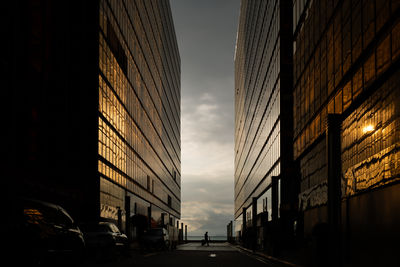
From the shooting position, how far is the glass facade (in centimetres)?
4178

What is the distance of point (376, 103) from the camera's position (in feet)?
62.3

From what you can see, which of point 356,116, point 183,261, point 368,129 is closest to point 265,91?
point 356,116

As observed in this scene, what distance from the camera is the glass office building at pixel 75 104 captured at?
3111 centimetres

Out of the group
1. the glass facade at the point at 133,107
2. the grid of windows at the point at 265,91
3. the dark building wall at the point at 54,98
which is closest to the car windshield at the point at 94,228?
the dark building wall at the point at 54,98

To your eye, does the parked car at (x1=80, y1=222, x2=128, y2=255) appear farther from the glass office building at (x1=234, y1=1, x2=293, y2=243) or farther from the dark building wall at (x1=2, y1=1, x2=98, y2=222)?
the glass office building at (x1=234, y1=1, x2=293, y2=243)

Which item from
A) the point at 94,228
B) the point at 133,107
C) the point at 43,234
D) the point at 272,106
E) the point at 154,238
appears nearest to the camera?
the point at 43,234

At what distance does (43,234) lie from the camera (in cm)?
933

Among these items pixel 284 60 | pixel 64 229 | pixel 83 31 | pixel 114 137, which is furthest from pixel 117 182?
pixel 64 229

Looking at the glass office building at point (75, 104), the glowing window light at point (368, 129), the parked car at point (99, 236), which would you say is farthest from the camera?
the glass office building at point (75, 104)

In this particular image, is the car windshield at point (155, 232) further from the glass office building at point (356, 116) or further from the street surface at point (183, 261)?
the glass office building at point (356, 116)

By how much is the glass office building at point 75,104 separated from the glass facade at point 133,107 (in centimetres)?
15

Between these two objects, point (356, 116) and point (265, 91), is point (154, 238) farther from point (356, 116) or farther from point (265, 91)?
point (265, 91)

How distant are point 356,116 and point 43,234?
1605cm

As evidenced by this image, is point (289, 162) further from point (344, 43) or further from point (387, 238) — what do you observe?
point (387, 238)
